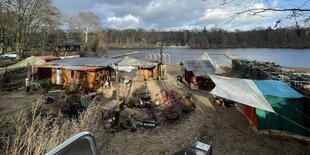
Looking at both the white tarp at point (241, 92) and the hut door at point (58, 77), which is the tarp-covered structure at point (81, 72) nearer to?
the hut door at point (58, 77)

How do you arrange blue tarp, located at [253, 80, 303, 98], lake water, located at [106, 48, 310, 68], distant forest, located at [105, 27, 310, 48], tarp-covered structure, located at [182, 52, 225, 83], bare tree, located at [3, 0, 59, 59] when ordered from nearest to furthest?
blue tarp, located at [253, 80, 303, 98]
tarp-covered structure, located at [182, 52, 225, 83]
bare tree, located at [3, 0, 59, 59]
lake water, located at [106, 48, 310, 68]
distant forest, located at [105, 27, 310, 48]

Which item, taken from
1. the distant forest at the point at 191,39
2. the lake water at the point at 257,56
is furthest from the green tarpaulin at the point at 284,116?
the distant forest at the point at 191,39

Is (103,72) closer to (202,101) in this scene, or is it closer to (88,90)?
(88,90)

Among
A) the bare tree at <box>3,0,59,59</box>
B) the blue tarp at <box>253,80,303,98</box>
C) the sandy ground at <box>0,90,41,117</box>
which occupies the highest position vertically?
the bare tree at <box>3,0,59,59</box>

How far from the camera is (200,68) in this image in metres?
16.4

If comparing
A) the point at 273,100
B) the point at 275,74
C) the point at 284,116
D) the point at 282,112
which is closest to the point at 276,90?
the point at 273,100

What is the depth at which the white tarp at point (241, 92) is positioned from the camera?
6.35 m

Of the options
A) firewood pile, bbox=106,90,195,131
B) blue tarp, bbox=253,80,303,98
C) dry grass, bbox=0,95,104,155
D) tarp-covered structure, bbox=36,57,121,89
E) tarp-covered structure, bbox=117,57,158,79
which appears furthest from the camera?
tarp-covered structure, bbox=117,57,158,79

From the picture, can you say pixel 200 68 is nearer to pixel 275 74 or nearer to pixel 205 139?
pixel 275 74

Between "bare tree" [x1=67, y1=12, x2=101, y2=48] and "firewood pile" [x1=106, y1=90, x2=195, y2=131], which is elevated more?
"bare tree" [x1=67, y1=12, x2=101, y2=48]

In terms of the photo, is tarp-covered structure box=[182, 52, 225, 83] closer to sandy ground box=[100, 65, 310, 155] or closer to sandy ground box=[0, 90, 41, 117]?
sandy ground box=[100, 65, 310, 155]

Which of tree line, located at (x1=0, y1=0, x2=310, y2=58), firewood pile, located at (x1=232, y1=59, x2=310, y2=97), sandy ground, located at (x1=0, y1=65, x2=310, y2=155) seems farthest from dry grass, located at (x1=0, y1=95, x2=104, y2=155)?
firewood pile, located at (x1=232, y1=59, x2=310, y2=97)

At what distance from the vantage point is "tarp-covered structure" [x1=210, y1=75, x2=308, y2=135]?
6.97 m

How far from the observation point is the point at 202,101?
39.8 feet
